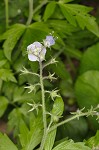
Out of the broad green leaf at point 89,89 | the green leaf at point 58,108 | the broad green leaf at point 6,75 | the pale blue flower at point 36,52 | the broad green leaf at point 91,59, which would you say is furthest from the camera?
the broad green leaf at point 91,59

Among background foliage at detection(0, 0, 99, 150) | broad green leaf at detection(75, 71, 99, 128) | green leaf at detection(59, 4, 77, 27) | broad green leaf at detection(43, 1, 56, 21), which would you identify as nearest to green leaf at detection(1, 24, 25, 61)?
background foliage at detection(0, 0, 99, 150)

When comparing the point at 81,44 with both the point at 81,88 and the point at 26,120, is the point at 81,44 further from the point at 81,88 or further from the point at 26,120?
the point at 26,120

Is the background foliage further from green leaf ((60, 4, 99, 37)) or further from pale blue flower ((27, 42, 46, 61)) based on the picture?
pale blue flower ((27, 42, 46, 61))

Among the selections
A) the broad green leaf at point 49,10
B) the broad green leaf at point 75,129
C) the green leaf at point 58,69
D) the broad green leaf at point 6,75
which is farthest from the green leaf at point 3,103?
the broad green leaf at point 49,10

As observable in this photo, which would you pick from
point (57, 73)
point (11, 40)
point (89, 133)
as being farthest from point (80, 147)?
point (89, 133)

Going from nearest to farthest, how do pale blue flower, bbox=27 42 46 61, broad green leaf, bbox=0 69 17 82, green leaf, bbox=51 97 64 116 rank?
1. pale blue flower, bbox=27 42 46 61
2. green leaf, bbox=51 97 64 116
3. broad green leaf, bbox=0 69 17 82

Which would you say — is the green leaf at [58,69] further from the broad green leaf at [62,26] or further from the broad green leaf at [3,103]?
the broad green leaf at [3,103]
